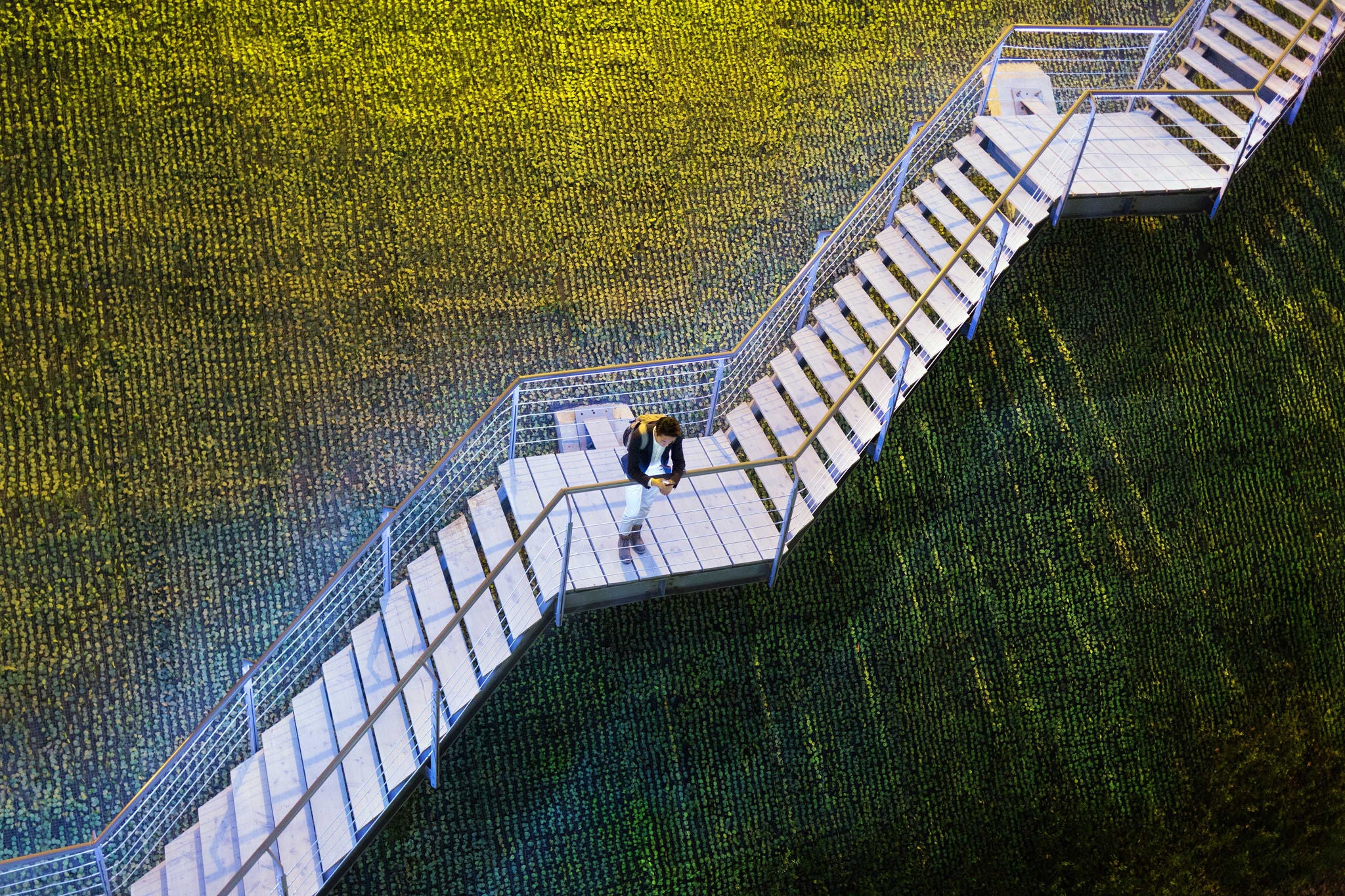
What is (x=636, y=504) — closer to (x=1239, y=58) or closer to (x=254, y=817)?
(x=254, y=817)

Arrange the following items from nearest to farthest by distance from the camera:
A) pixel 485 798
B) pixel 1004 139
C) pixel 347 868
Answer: pixel 347 868, pixel 485 798, pixel 1004 139

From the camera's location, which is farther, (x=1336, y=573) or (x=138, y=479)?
(x=1336, y=573)

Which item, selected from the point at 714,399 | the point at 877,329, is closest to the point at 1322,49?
the point at 877,329

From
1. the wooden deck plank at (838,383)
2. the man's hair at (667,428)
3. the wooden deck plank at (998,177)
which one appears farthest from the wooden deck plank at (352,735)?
→ the wooden deck plank at (998,177)

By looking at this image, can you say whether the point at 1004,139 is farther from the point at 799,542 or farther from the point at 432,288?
the point at 432,288

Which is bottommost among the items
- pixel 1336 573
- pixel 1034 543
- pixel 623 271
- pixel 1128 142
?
pixel 1336 573

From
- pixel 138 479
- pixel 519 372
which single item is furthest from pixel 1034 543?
pixel 138 479

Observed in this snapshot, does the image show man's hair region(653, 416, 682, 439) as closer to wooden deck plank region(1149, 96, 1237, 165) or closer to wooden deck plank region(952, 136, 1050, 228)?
wooden deck plank region(952, 136, 1050, 228)
